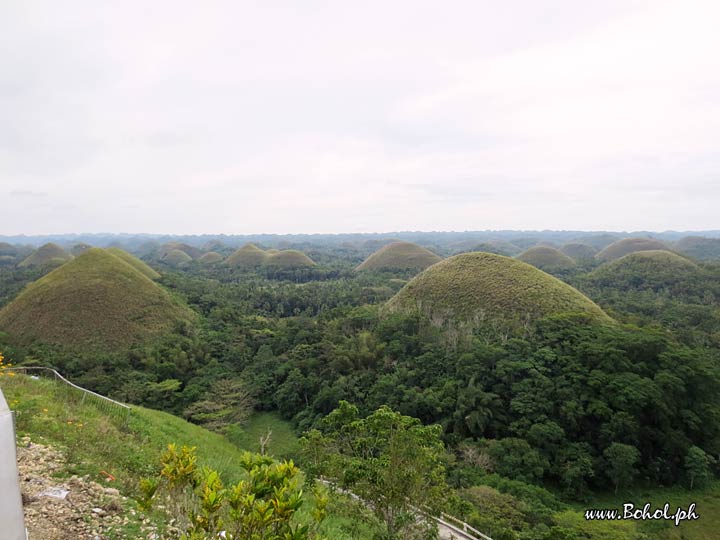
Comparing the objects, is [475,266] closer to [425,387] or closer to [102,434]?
[425,387]

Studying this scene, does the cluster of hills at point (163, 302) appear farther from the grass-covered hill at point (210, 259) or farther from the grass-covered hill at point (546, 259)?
the grass-covered hill at point (210, 259)

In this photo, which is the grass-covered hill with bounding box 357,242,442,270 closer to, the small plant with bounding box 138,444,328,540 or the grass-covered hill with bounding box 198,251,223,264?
the grass-covered hill with bounding box 198,251,223,264

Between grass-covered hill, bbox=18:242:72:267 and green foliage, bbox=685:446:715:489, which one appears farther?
grass-covered hill, bbox=18:242:72:267

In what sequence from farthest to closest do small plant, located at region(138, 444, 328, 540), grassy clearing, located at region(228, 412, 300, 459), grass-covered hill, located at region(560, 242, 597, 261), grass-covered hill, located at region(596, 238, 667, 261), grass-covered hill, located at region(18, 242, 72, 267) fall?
grass-covered hill, located at region(560, 242, 597, 261)
grass-covered hill, located at region(596, 238, 667, 261)
grass-covered hill, located at region(18, 242, 72, 267)
grassy clearing, located at region(228, 412, 300, 459)
small plant, located at region(138, 444, 328, 540)

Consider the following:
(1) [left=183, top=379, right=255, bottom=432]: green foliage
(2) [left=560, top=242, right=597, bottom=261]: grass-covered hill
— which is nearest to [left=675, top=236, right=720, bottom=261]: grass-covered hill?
(2) [left=560, top=242, right=597, bottom=261]: grass-covered hill

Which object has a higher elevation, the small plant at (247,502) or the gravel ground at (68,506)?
the small plant at (247,502)

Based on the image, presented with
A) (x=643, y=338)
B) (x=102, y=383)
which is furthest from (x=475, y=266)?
(x=102, y=383)

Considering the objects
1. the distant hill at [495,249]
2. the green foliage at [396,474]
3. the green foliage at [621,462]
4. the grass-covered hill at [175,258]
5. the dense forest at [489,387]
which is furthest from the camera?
the distant hill at [495,249]

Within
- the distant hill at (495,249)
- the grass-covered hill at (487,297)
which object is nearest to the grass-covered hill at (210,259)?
the distant hill at (495,249)
